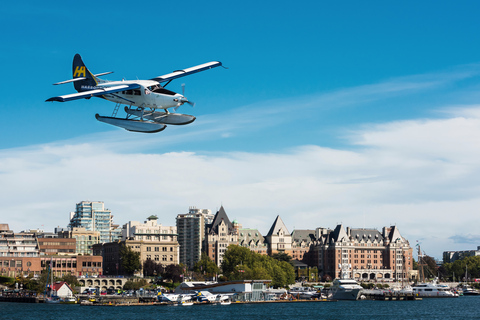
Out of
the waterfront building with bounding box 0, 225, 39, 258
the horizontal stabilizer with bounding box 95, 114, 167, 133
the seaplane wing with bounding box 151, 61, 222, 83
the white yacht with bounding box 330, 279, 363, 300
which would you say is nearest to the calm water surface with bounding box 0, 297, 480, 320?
the white yacht with bounding box 330, 279, 363, 300

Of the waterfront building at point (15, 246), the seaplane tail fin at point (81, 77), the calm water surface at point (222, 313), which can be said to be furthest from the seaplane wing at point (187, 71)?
the waterfront building at point (15, 246)

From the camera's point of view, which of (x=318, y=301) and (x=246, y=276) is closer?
(x=318, y=301)

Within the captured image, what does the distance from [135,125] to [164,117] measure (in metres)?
2.74

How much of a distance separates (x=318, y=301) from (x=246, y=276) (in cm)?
2101

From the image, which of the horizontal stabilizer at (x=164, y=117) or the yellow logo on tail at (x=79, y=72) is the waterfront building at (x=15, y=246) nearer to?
the yellow logo on tail at (x=79, y=72)

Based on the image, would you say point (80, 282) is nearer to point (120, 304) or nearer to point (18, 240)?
point (18, 240)

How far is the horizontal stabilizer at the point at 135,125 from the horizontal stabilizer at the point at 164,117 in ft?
5.14

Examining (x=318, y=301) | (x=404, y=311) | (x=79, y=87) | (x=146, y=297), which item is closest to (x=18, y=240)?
(x=146, y=297)

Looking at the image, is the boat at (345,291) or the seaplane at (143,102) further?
the boat at (345,291)

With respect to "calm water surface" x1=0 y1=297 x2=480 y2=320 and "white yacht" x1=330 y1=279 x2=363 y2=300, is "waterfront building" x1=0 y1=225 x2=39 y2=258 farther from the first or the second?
"white yacht" x1=330 y1=279 x2=363 y2=300

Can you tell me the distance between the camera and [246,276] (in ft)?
610

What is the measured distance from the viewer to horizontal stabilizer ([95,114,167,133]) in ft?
180

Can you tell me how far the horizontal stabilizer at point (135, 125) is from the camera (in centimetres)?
5491

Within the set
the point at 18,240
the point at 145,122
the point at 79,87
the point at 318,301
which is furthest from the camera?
the point at 18,240
